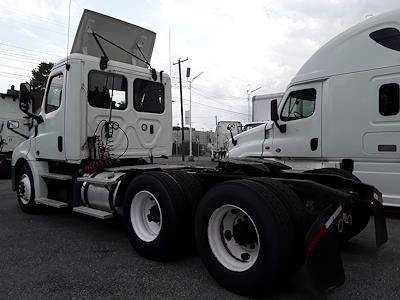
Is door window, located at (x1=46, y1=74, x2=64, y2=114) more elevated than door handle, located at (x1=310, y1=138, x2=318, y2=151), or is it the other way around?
door window, located at (x1=46, y1=74, x2=64, y2=114)

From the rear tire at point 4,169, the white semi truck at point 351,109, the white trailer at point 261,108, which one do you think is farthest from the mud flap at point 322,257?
the rear tire at point 4,169

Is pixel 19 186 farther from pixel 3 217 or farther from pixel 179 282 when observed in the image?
pixel 179 282

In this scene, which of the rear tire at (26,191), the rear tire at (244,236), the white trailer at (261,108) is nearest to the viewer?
the rear tire at (244,236)

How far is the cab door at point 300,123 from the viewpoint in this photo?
7953 mm

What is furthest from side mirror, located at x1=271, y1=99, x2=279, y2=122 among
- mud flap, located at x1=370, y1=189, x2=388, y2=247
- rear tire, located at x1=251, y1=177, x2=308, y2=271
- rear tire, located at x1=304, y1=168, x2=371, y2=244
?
rear tire, located at x1=251, y1=177, x2=308, y2=271

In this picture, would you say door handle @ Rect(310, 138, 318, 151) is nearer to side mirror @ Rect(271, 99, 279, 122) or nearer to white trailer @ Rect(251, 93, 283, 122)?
side mirror @ Rect(271, 99, 279, 122)

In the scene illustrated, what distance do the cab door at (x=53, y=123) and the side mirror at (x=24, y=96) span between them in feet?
1.01

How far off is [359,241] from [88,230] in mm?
3904

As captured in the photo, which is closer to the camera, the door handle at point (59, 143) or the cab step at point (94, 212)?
the cab step at point (94, 212)

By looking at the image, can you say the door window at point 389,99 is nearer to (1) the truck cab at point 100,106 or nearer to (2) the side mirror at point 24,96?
(1) the truck cab at point 100,106

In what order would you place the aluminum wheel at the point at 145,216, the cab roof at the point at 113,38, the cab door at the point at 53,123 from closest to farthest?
the aluminum wheel at the point at 145,216, the cab door at the point at 53,123, the cab roof at the point at 113,38

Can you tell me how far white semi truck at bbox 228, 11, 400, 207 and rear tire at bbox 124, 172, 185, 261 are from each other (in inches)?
161

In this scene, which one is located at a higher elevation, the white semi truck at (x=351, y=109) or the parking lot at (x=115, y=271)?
the white semi truck at (x=351, y=109)

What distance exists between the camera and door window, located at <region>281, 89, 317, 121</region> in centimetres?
808
